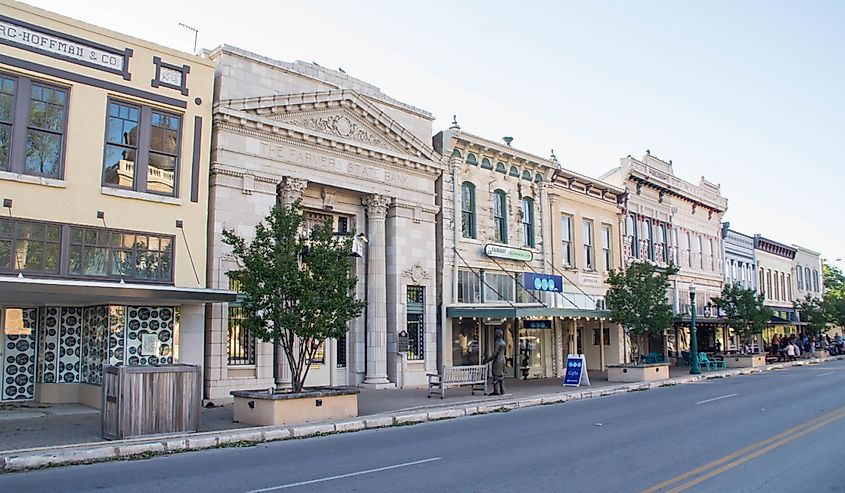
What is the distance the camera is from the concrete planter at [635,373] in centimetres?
2659

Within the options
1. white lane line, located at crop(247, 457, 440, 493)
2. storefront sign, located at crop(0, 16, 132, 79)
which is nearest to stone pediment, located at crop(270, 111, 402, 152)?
storefront sign, located at crop(0, 16, 132, 79)

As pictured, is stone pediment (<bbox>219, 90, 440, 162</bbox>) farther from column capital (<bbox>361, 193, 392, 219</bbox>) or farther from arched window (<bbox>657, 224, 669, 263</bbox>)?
arched window (<bbox>657, 224, 669, 263</bbox>)

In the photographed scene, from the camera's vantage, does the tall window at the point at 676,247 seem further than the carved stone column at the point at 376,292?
Yes

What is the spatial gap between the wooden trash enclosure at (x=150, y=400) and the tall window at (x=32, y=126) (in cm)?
604

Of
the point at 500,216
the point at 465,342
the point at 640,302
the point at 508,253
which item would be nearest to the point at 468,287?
the point at 465,342

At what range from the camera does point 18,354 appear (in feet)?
58.7

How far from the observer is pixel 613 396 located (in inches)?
874

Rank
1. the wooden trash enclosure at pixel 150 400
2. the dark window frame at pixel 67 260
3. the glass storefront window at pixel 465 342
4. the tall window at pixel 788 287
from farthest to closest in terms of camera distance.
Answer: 1. the tall window at pixel 788 287
2. the glass storefront window at pixel 465 342
3. the dark window frame at pixel 67 260
4. the wooden trash enclosure at pixel 150 400

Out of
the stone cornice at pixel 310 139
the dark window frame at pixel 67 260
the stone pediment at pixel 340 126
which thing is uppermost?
the stone pediment at pixel 340 126

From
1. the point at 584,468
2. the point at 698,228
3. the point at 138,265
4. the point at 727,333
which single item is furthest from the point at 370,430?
the point at 727,333

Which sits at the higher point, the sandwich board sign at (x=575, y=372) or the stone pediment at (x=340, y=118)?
the stone pediment at (x=340, y=118)

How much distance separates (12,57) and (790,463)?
1722cm

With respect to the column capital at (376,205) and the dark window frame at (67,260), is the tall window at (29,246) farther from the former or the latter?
the column capital at (376,205)

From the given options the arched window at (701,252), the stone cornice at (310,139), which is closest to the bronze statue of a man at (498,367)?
the stone cornice at (310,139)
